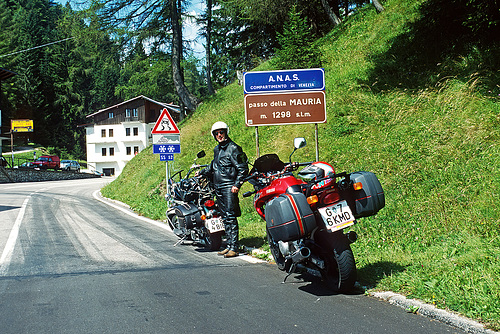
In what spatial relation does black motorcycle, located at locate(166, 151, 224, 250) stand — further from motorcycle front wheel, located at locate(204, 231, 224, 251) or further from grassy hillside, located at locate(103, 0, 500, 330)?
grassy hillside, located at locate(103, 0, 500, 330)

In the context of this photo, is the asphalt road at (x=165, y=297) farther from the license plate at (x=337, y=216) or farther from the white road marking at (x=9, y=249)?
the license plate at (x=337, y=216)

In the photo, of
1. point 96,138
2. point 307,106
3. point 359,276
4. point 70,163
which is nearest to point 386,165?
point 307,106

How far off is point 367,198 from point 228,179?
3.09m

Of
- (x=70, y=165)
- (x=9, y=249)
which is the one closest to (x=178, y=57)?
(x=9, y=249)

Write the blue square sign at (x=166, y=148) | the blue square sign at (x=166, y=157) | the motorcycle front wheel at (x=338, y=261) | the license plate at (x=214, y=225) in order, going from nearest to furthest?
Answer: the motorcycle front wheel at (x=338, y=261) < the license plate at (x=214, y=225) < the blue square sign at (x=166, y=148) < the blue square sign at (x=166, y=157)

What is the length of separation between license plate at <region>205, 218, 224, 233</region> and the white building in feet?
249

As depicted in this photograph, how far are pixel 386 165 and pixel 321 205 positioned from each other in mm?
5354

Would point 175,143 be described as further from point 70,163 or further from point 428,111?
point 70,163

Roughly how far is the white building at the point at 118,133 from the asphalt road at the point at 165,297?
74.9 meters

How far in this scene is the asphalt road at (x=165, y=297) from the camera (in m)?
4.03

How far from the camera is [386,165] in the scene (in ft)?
32.0

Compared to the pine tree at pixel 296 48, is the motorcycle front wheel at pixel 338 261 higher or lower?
lower

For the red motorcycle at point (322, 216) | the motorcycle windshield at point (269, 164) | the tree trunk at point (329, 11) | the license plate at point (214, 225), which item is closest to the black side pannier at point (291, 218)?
the red motorcycle at point (322, 216)

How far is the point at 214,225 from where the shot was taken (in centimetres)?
788
